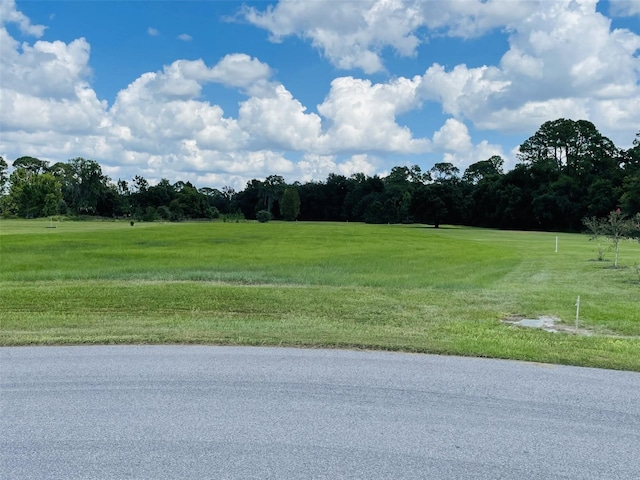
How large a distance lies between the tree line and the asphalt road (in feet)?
226

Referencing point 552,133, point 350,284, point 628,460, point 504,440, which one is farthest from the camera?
point 552,133

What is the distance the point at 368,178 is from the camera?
132m

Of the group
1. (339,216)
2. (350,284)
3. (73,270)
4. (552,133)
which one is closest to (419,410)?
(350,284)

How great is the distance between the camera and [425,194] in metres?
95.2

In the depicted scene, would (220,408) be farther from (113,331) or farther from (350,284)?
(350,284)

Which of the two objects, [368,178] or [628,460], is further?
[368,178]

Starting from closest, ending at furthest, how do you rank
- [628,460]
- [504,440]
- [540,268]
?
1. [628,460]
2. [504,440]
3. [540,268]

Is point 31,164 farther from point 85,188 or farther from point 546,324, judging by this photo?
point 546,324

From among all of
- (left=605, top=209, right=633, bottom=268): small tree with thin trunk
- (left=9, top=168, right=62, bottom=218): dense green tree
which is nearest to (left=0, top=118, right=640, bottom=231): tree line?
(left=9, top=168, right=62, bottom=218): dense green tree

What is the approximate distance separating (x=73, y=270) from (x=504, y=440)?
20.7 meters

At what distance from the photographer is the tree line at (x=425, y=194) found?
87812 mm

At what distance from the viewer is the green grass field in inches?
332

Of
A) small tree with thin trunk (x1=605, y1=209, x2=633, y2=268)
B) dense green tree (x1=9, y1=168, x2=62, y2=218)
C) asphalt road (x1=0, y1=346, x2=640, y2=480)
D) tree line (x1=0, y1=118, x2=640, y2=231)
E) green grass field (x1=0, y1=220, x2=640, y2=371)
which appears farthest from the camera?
dense green tree (x1=9, y1=168, x2=62, y2=218)

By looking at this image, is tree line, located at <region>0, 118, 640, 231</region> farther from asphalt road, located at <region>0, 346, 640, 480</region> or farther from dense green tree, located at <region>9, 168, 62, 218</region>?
asphalt road, located at <region>0, 346, 640, 480</region>
